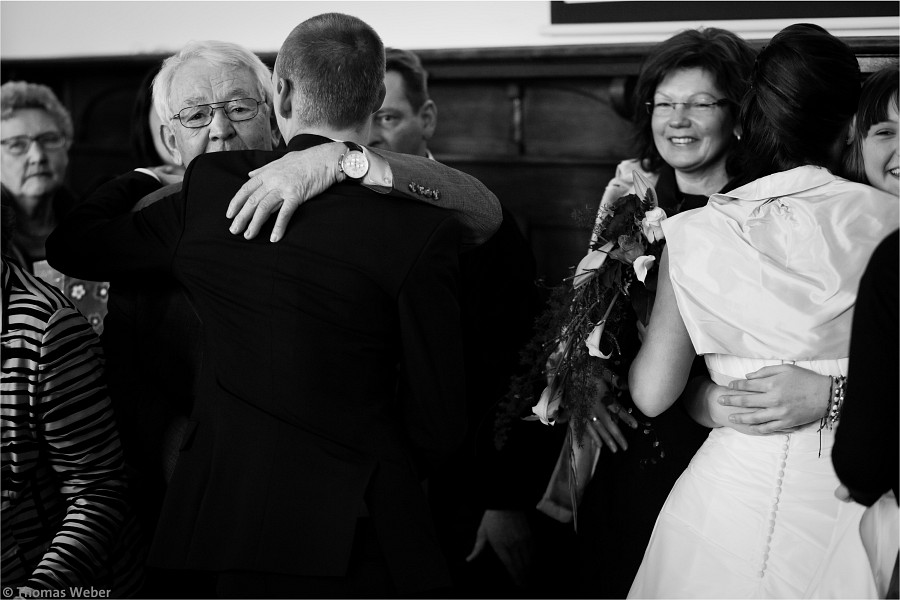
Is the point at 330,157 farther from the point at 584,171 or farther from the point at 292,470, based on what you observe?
the point at 584,171

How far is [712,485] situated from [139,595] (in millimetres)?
1424

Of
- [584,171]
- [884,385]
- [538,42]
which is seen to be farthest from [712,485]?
[538,42]

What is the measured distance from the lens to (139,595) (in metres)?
2.26

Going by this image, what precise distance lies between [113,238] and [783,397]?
1465 millimetres

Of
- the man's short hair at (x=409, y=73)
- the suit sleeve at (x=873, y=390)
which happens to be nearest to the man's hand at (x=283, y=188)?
the suit sleeve at (x=873, y=390)

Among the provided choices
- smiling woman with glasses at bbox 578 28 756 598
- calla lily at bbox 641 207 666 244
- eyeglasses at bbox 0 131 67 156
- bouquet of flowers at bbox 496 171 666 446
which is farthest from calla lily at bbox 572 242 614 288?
eyeglasses at bbox 0 131 67 156

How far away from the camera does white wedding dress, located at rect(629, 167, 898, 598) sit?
5.77 ft

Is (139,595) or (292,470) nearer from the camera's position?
(292,470)

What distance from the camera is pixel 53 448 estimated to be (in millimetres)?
2018

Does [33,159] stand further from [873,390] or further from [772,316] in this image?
[873,390]

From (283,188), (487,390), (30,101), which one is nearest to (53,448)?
(283,188)

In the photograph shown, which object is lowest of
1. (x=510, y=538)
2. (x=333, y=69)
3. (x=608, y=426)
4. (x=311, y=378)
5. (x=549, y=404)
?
(x=510, y=538)

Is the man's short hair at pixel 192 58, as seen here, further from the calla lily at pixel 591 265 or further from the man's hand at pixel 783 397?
the man's hand at pixel 783 397

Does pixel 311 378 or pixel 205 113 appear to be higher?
pixel 205 113
